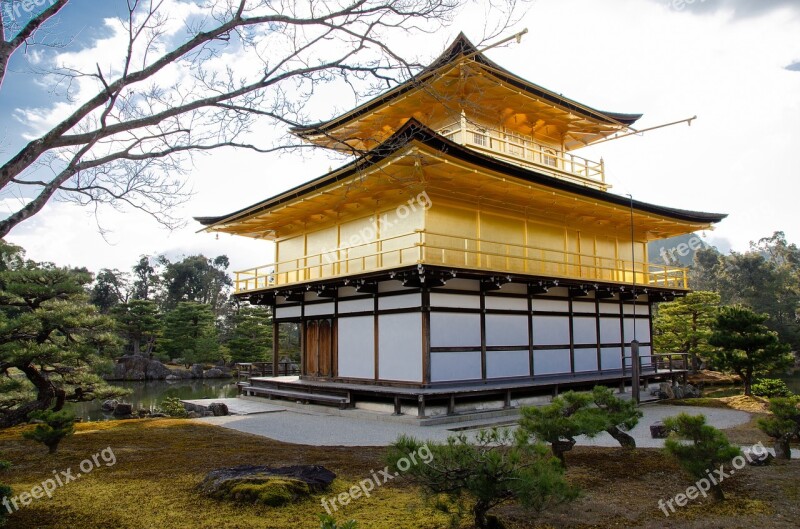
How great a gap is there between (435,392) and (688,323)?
→ 65.3 feet

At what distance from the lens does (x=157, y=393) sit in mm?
26906

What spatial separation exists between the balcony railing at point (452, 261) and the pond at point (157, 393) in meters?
6.94

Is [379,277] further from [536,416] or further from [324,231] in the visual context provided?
[536,416]

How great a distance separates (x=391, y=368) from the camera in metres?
14.4

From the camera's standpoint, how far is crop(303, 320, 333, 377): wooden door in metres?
17.4

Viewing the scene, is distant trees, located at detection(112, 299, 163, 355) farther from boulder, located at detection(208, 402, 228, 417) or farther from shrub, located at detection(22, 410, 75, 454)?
shrub, located at detection(22, 410, 75, 454)

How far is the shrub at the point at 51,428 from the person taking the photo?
Result: 312 inches

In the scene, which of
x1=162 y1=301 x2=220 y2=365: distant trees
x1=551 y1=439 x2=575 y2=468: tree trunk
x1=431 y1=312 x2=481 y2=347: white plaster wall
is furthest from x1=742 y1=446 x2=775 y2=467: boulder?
x1=162 y1=301 x2=220 y2=365: distant trees

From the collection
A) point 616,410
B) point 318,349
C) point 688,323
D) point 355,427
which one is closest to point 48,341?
point 318,349

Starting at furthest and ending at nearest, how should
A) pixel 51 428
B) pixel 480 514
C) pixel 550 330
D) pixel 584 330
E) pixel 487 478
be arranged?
pixel 584 330 < pixel 550 330 < pixel 51 428 < pixel 480 514 < pixel 487 478

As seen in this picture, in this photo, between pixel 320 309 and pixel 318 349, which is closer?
pixel 320 309

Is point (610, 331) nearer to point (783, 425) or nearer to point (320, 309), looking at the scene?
point (320, 309)

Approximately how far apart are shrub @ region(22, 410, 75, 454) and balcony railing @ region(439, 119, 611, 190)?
12.0 metres

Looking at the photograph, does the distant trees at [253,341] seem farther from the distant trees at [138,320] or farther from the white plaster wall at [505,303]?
the white plaster wall at [505,303]
